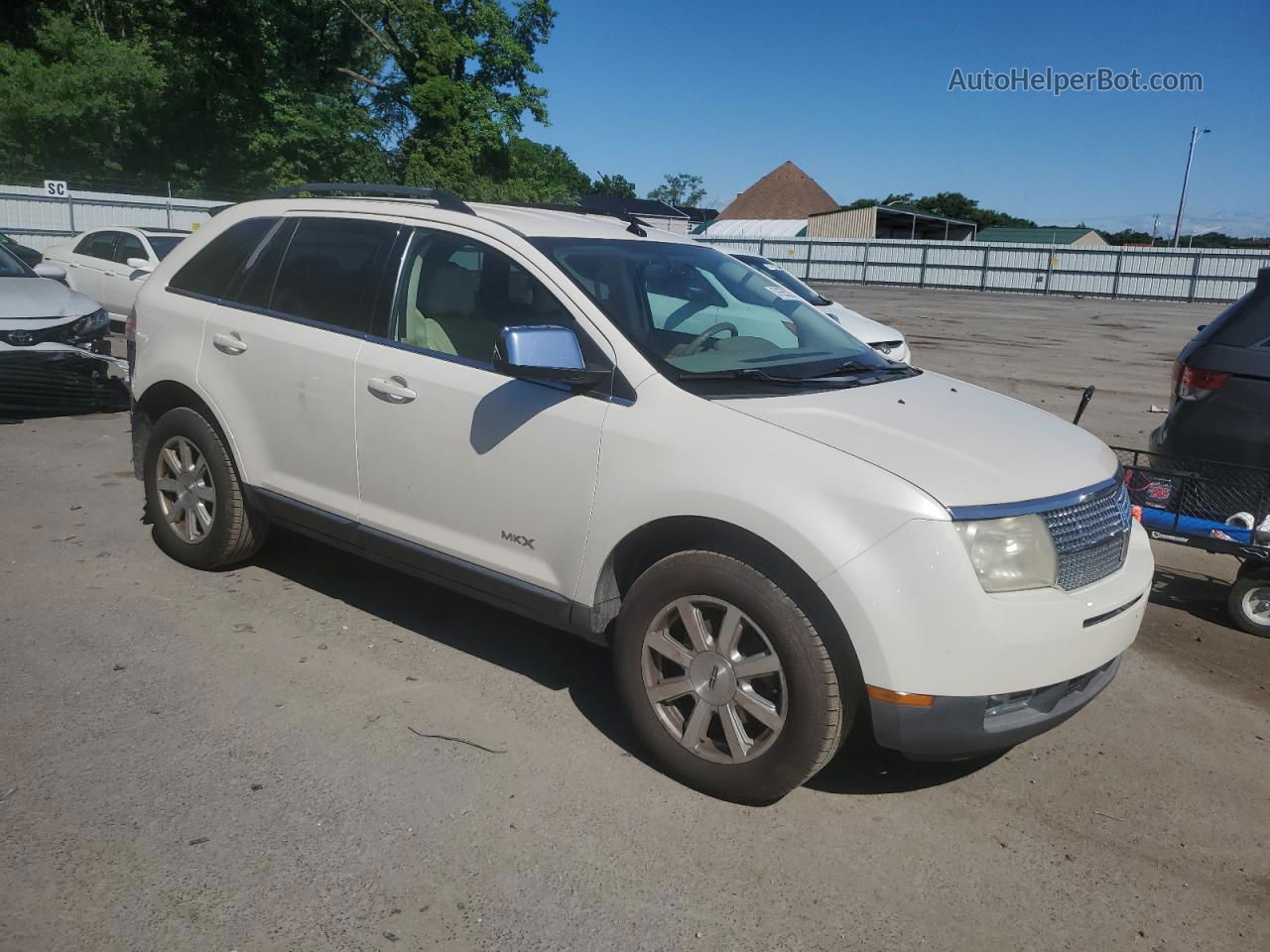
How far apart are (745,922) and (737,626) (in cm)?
85

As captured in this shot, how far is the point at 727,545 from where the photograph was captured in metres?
3.24

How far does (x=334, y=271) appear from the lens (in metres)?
4.49

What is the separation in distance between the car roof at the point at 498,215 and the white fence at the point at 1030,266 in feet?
99.2

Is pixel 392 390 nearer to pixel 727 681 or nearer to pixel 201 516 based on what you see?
pixel 201 516

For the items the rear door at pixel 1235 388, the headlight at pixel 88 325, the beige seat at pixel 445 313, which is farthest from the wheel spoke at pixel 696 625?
the headlight at pixel 88 325

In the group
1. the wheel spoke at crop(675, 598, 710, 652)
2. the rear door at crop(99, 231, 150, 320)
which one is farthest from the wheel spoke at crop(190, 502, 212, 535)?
the rear door at crop(99, 231, 150, 320)

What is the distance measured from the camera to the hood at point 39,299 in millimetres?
8469

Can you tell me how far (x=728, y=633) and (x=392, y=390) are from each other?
172 cm

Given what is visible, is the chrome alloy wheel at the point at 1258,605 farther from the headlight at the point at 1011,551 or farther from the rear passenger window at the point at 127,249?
the rear passenger window at the point at 127,249

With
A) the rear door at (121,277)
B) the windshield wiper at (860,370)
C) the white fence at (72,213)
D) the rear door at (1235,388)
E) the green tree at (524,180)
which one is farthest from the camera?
the green tree at (524,180)

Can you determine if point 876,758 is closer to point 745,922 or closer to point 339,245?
point 745,922

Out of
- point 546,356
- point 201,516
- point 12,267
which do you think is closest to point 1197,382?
point 546,356

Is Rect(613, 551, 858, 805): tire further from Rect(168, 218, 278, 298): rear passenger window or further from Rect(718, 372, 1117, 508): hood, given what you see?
Rect(168, 218, 278, 298): rear passenger window

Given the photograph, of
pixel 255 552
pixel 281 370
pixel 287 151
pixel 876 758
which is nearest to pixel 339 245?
pixel 281 370
